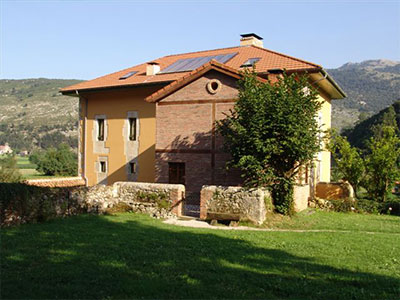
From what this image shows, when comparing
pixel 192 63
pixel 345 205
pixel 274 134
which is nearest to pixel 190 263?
pixel 274 134

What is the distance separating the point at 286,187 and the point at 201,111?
17.3ft

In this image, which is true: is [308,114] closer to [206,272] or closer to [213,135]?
[213,135]

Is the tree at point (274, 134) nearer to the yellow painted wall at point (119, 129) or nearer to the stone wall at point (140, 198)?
the stone wall at point (140, 198)

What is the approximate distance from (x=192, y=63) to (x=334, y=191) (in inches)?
407

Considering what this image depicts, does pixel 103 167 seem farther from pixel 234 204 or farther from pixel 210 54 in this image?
pixel 234 204

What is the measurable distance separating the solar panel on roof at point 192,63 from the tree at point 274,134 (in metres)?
6.84

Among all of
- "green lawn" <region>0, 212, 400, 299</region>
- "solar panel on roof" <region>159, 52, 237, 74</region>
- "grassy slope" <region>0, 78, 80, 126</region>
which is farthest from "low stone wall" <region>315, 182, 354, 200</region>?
"grassy slope" <region>0, 78, 80, 126</region>

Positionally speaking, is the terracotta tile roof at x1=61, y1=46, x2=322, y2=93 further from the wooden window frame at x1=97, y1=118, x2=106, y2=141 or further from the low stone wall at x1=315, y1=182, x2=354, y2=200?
the low stone wall at x1=315, y1=182, x2=354, y2=200

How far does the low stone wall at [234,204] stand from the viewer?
1335 centimetres

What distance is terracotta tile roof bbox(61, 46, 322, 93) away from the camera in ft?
59.7

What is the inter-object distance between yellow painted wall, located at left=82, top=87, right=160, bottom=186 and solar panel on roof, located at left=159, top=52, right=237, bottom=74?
6.20 feet

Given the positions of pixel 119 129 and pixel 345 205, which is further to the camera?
pixel 119 129

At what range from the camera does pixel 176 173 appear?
1791 cm

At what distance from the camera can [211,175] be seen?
16812mm
